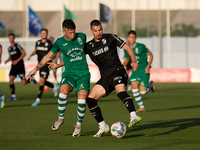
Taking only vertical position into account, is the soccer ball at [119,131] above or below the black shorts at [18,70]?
below

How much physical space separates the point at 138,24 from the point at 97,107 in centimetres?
6400

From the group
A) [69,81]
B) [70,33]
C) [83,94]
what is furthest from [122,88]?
[70,33]

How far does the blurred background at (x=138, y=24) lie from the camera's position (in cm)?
3003

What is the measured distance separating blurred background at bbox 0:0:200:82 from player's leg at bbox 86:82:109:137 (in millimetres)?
18747

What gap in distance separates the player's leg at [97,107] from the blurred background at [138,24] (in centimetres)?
1875

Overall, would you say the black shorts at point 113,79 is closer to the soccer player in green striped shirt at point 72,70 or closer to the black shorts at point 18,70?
the soccer player in green striped shirt at point 72,70

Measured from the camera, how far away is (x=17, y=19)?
64812 mm

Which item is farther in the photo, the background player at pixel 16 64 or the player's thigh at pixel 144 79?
the background player at pixel 16 64

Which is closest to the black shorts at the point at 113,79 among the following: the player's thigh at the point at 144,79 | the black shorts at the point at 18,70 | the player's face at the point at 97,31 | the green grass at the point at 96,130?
the player's face at the point at 97,31

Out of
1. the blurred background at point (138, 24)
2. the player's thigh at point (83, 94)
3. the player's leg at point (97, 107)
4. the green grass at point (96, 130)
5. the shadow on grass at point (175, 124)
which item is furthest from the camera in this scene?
the blurred background at point (138, 24)

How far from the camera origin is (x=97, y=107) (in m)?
7.50

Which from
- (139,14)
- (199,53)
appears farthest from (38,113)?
(139,14)

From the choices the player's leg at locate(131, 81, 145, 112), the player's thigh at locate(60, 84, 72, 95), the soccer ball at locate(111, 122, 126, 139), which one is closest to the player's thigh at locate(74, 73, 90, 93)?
the player's thigh at locate(60, 84, 72, 95)

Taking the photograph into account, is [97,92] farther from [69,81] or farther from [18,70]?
[18,70]
